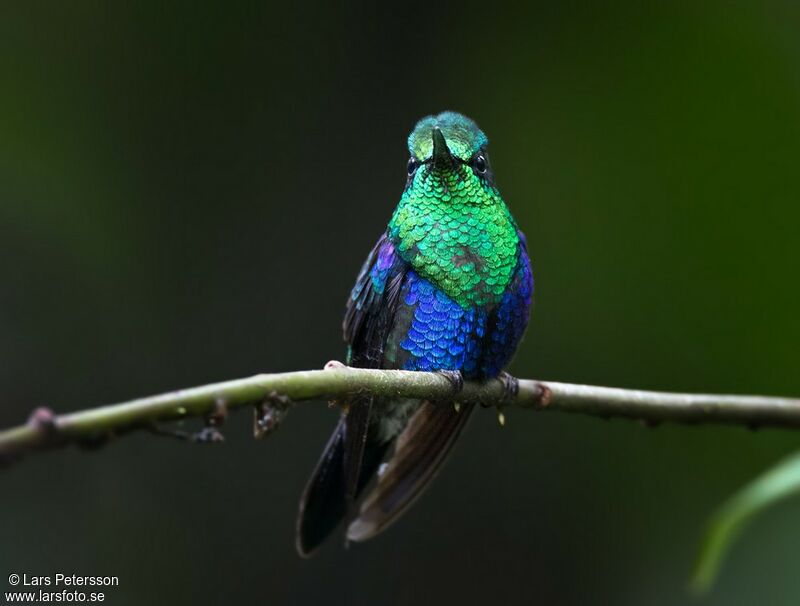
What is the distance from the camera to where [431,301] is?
122 inches

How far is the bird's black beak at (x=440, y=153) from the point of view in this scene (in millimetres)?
3012

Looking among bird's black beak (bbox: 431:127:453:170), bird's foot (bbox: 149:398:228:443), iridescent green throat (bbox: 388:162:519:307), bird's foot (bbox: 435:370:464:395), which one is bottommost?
bird's foot (bbox: 149:398:228:443)

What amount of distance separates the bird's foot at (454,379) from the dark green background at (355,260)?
238 centimetres

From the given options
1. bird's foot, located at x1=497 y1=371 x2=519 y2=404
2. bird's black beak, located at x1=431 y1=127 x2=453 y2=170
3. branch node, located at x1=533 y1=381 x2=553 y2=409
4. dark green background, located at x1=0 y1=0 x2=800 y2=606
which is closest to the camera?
branch node, located at x1=533 y1=381 x2=553 y2=409

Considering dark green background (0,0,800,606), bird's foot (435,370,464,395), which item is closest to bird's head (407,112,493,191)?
bird's foot (435,370,464,395)

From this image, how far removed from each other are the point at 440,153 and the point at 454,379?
2.37 feet

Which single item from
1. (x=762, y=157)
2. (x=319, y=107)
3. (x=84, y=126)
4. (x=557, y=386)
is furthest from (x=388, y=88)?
(x=557, y=386)

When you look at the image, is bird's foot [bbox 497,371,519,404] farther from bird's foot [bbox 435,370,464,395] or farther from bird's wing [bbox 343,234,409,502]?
bird's wing [bbox 343,234,409,502]

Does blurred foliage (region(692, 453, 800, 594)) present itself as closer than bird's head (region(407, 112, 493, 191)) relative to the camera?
Yes

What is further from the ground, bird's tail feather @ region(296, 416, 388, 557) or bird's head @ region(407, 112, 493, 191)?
→ bird's head @ region(407, 112, 493, 191)

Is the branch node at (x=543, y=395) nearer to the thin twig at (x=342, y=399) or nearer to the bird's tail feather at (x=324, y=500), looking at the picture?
the thin twig at (x=342, y=399)

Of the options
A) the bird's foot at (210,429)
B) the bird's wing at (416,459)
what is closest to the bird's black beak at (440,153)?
the bird's wing at (416,459)

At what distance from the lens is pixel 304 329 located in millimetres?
5336

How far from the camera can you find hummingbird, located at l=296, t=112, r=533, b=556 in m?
3.09
